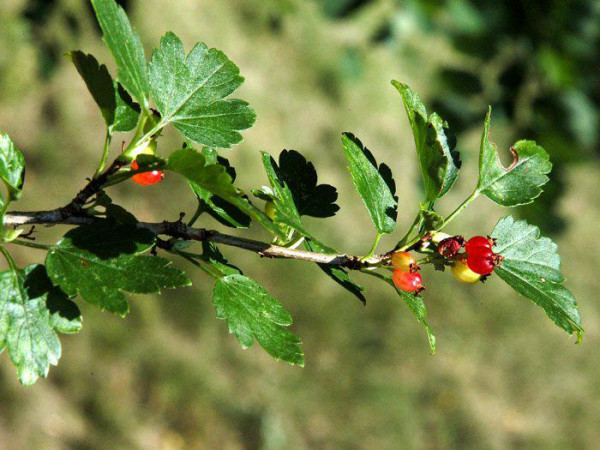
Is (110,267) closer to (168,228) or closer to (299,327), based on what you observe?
(168,228)

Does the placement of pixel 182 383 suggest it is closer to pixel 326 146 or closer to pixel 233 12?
pixel 326 146

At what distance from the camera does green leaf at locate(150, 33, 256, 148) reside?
1076mm

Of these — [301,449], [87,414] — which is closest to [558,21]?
[301,449]

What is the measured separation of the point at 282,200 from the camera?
1.10m

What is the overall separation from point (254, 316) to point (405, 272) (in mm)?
229

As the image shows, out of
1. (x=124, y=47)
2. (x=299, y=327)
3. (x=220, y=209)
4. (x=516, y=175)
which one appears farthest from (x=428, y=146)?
(x=299, y=327)

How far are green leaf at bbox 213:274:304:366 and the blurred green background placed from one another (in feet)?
7.02

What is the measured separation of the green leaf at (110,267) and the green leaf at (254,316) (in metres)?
0.09

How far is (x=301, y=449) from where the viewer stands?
13.4ft

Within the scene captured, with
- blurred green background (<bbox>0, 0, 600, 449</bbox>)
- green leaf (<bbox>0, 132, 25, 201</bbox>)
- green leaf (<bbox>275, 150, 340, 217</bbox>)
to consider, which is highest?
green leaf (<bbox>0, 132, 25, 201</bbox>)

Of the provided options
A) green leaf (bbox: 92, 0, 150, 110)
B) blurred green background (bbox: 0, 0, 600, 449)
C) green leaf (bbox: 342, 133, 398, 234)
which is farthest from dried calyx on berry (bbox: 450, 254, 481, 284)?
blurred green background (bbox: 0, 0, 600, 449)

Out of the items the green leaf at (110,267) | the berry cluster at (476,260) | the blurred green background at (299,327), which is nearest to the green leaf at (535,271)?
the berry cluster at (476,260)

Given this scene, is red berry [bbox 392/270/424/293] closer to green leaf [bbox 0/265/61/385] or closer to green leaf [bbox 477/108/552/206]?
green leaf [bbox 477/108/552/206]

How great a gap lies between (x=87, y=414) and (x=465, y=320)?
94.4 inches
